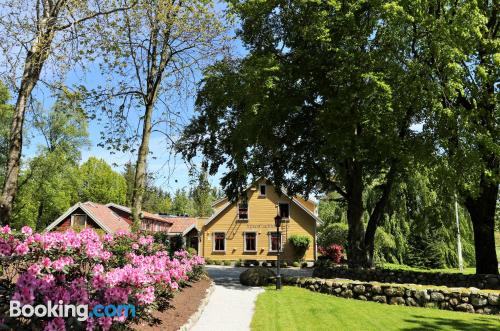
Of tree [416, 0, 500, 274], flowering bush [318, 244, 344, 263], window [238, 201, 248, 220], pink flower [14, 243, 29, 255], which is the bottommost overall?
flowering bush [318, 244, 344, 263]

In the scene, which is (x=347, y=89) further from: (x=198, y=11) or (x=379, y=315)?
(x=379, y=315)

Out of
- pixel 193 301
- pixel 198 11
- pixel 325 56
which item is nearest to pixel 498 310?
pixel 193 301

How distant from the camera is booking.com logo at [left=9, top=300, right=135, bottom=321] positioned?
222 inches

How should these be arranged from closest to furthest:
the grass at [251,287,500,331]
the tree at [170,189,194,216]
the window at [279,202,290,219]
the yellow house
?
the grass at [251,287,500,331] → the yellow house → the window at [279,202,290,219] → the tree at [170,189,194,216]

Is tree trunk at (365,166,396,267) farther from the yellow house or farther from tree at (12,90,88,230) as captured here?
tree at (12,90,88,230)

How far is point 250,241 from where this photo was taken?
40.8 meters

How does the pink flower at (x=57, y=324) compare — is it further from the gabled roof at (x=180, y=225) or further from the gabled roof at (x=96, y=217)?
the gabled roof at (x=180, y=225)

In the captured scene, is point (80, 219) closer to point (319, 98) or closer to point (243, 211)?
point (243, 211)

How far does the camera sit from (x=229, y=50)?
16.5 m

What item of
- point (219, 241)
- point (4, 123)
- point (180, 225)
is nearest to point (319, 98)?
point (219, 241)

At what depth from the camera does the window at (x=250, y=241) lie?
40.5m

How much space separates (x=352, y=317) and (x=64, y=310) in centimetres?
778

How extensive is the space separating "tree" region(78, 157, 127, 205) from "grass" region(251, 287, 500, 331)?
57733 mm

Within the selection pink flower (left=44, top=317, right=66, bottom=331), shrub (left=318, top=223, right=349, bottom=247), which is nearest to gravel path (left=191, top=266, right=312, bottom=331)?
pink flower (left=44, top=317, right=66, bottom=331)
